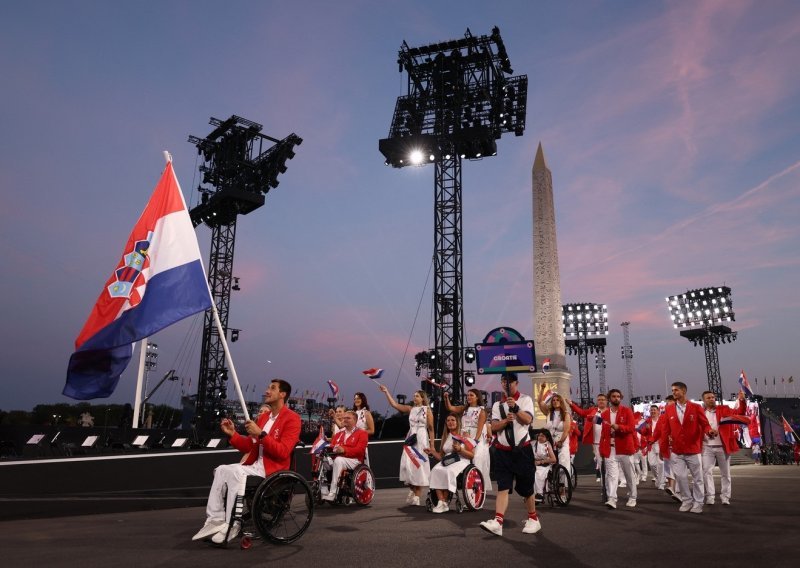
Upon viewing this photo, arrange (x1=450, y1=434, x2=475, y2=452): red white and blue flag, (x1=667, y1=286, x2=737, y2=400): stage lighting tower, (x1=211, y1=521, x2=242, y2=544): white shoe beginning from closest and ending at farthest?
(x1=211, y1=521, x2=242, y2=544): white shoe → (x1=450, y1=434, x2=475, y2=452): red white and blue flag → (x1=667, y1=286, x2=737, y2=400): stage lighting tower

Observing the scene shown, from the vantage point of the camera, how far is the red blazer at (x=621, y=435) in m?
9.91

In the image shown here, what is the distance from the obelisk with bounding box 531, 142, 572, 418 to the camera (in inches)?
1366

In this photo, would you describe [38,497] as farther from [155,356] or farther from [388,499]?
[155,356]

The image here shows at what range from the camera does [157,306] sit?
357 inches

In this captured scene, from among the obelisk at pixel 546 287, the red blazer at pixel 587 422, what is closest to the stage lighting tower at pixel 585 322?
the obelisk at pixel 546 287

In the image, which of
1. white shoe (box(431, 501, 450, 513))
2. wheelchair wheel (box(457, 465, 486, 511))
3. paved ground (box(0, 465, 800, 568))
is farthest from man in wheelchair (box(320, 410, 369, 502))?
wheelchair wheel (box(457, 465, 486, 511))

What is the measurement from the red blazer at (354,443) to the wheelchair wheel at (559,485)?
317 cm

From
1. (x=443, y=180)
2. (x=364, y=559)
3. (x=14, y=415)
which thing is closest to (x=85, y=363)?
(x=364, y=559)

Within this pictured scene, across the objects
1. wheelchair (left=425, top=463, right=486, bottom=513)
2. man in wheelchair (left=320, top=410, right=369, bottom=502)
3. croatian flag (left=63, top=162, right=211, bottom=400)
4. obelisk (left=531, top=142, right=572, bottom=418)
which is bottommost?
wheelchair (left=425, top=463, right=486, bottom=513)

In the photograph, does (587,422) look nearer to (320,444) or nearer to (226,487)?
(320,444)

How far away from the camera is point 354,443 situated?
31.9 ft

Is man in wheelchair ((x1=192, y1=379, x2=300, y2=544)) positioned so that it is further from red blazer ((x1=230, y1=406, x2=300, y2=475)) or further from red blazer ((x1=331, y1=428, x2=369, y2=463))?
red blazer ((x1=331, y1=428, x2=369, y2=463))

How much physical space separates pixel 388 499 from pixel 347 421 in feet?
7.87

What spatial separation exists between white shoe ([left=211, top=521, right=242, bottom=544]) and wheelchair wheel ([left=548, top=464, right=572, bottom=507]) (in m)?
5.77
